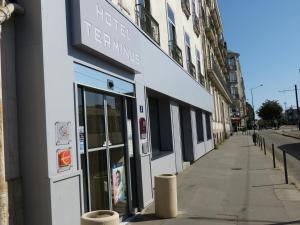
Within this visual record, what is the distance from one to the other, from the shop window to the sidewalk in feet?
4.33

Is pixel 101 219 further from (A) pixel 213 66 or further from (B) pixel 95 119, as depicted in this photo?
(A) pixel 213 66

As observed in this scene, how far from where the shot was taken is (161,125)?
1300 centimetres

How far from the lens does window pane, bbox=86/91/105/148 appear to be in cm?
636

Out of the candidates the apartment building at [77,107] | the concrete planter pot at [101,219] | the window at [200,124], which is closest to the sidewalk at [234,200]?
the apartment building at [77,107]

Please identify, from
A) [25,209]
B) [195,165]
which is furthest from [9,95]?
[195,165]

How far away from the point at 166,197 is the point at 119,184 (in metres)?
1.00

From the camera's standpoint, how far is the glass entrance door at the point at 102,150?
6008 millimetres

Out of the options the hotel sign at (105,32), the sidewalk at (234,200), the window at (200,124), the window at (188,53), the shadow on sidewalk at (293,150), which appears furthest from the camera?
the window at (200,124)

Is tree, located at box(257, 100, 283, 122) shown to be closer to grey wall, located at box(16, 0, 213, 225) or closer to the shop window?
the shop window

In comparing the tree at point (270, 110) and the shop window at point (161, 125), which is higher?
the tree at point (270, 110)

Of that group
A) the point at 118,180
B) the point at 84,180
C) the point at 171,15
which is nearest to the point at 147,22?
the point at 171,15

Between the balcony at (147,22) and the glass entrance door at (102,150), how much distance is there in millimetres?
3091

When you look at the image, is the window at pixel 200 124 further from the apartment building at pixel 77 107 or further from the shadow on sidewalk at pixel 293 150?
the apartment building at pixel 77 107

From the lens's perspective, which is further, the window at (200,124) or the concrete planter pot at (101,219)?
the window at (200,124)
